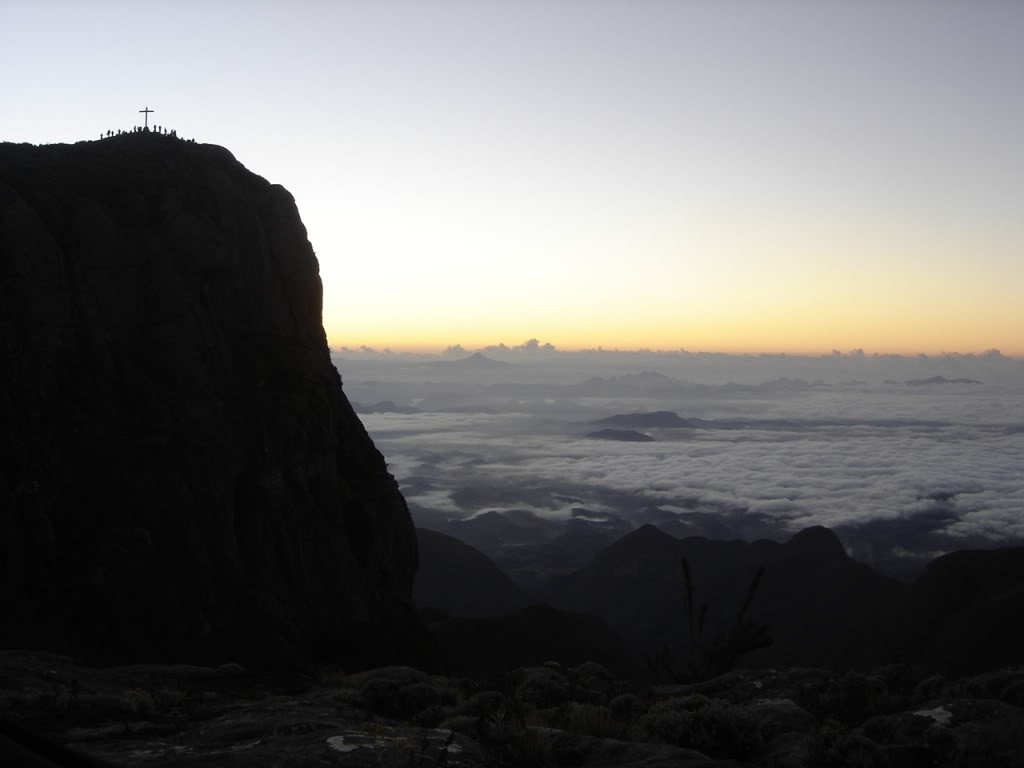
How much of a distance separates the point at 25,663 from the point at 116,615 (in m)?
25.1

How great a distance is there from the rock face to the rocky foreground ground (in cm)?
2370

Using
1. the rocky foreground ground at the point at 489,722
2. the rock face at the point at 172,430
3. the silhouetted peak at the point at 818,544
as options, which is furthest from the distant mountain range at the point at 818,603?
the rock face at the point at 172,430

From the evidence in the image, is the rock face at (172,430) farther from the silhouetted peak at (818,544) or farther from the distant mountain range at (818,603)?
the silhouetted peak at (818,544)

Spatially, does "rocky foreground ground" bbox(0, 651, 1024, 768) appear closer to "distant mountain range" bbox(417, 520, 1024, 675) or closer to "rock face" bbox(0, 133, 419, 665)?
"distant mountain range" bbox(417, 520, 1024, 675)

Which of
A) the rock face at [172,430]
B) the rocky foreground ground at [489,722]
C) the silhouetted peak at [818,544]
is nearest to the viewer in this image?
the rocky foreground ground at [489,722]

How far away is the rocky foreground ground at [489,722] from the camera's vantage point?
→ 28.9 feet

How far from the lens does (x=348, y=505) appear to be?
5800 cm

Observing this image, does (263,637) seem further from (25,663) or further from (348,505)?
(25,663)

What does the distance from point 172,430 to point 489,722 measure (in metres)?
37.9

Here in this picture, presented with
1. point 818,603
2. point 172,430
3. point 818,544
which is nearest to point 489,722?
point 172,430

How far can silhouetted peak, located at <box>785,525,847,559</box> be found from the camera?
545 feet

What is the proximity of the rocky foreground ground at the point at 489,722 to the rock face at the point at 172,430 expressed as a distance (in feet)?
77.8

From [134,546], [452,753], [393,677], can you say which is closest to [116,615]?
[134,546]

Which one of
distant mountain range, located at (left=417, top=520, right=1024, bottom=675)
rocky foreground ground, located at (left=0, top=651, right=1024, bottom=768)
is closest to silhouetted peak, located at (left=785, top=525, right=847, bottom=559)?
distant mountain range, located at (left=417, top=520, right=1024, bottom=675)
